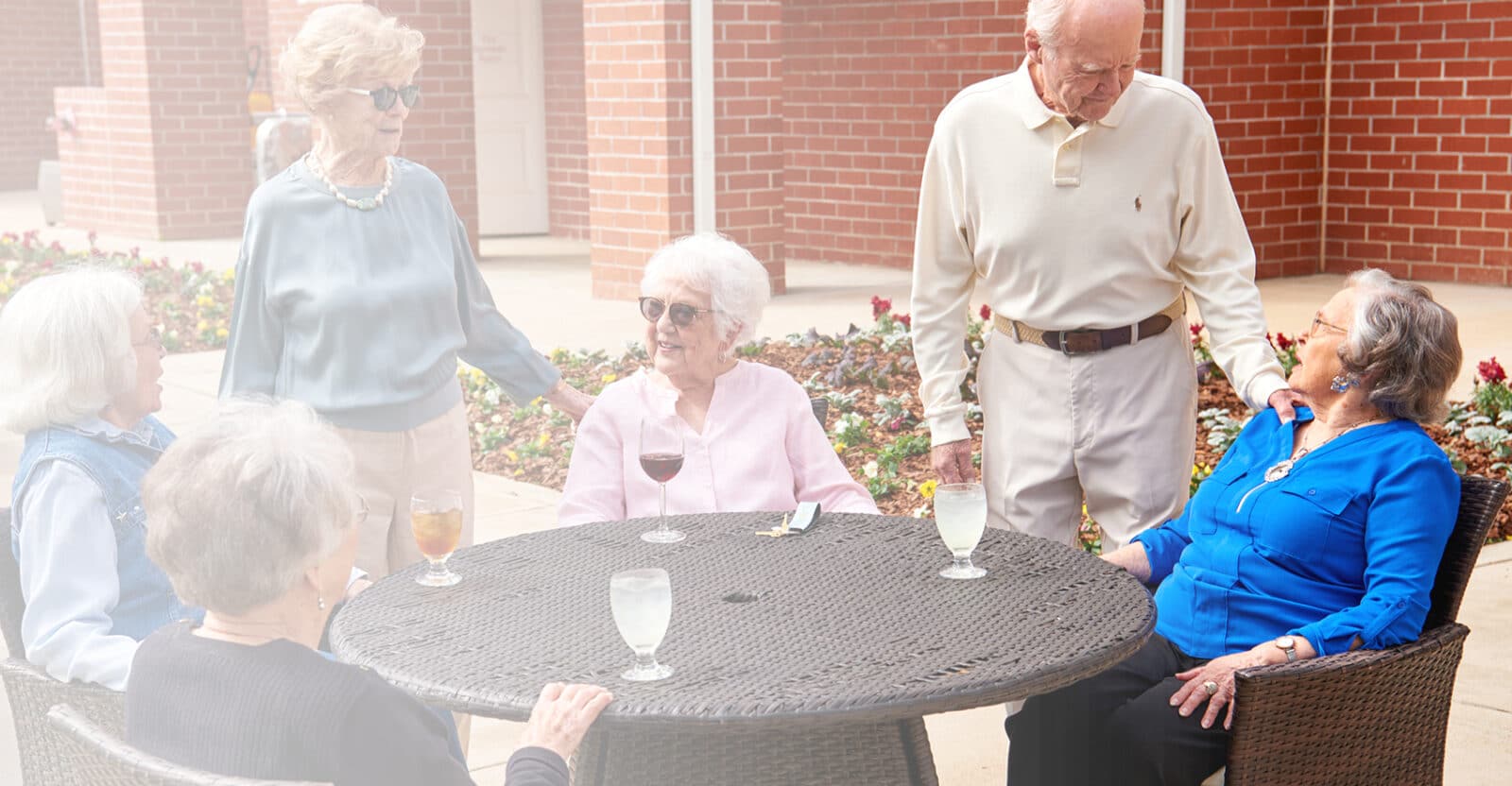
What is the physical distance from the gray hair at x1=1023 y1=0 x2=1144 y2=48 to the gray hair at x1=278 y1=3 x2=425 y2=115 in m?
1.20

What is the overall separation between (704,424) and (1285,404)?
1.10 meters

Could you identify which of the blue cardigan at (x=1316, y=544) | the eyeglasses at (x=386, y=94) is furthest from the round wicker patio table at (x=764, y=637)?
the eyeglasses at (x=386, y=94)

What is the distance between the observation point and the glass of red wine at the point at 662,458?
3.11 m

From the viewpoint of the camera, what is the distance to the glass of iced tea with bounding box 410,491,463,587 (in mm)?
2850

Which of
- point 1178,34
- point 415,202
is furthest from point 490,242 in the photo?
point 415,202

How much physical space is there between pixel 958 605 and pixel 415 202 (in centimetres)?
162

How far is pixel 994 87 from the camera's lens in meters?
3.62

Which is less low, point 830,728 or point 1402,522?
point 1402,522

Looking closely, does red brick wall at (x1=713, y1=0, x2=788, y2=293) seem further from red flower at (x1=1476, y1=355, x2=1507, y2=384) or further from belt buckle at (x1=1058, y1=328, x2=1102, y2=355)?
belt buckle at (x1=1058, y1=328, x2=1102, y2=355)

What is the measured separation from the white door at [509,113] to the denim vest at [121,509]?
12067 mm

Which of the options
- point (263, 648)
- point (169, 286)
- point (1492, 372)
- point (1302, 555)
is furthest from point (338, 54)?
point (169, 286)

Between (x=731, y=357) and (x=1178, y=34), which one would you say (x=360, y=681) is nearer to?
(x=731, y=357)

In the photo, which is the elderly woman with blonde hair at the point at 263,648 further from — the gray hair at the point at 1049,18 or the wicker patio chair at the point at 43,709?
the gray hair at the point at 1049,18

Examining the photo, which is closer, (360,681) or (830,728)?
(360,681)
